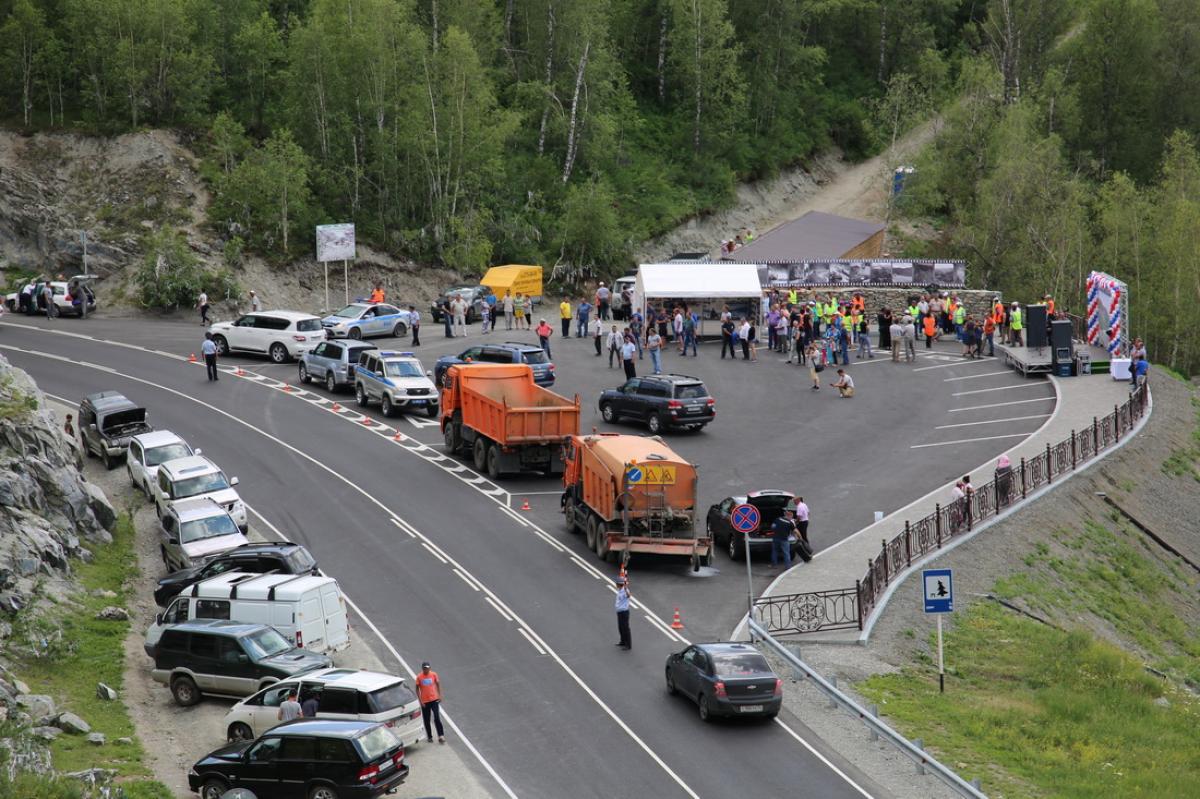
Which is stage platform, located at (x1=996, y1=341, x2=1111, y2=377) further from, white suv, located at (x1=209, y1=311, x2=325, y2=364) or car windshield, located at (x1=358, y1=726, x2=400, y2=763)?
car windshield, located at (x1=358, y1=726, x2=400, y2=763)

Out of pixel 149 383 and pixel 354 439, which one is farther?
pixel 149 383

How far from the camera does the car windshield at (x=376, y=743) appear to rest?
20.8m

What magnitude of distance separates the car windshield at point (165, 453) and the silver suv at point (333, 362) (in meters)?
10.4

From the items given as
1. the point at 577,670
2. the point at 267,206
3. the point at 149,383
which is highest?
the point at 267,206

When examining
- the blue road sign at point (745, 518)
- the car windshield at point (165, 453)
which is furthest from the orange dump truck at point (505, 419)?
the blue road sign at point (745, 518)

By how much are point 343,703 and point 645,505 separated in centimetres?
1109

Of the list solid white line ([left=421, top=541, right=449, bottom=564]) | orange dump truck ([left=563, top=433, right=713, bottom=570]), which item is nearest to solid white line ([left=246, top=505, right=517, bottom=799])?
solid white line ([left=421, top=541, right=449, bottom=564])

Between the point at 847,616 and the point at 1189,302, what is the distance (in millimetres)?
47244

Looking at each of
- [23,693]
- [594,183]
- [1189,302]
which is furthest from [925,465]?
[594,183]

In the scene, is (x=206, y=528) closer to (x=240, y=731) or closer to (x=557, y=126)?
(x=240, y=731)

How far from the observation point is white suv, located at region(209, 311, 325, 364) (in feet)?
176

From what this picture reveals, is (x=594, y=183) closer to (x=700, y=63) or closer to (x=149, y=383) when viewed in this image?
(x=700, y=63)

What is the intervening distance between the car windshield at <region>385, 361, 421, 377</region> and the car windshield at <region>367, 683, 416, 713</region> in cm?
2382

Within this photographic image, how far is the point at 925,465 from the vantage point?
40.4m
